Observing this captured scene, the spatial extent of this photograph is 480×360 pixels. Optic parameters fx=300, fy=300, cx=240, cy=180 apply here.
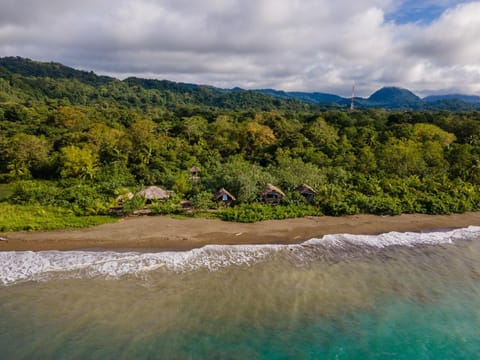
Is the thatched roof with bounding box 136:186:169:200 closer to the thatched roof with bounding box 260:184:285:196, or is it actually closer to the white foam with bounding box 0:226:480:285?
the white foam with bounding box 0:226:480:285

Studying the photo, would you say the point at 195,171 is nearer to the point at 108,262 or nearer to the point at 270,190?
the point at 270,190

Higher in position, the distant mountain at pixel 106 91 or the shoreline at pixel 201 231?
the distant mountain at pixel 106 91

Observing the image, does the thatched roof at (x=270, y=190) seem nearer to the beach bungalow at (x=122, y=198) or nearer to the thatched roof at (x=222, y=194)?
the thatched roof at (x=222, y=194)

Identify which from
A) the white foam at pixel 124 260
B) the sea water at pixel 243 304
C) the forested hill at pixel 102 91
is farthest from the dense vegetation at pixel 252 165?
the forested hill at pixel 102 91

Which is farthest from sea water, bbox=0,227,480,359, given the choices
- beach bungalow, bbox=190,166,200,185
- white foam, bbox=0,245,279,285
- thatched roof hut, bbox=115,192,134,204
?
beach bungalow, bbox=190,166,200,185

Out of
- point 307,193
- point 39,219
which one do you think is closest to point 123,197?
point 39,219

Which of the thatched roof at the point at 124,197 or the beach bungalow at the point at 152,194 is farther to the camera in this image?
the beach bungalow at the point at 152,194

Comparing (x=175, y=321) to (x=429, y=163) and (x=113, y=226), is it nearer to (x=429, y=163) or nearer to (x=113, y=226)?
(x=113, y=226)

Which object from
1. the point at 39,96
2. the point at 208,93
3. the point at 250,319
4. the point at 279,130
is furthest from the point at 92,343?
the point at 208,93
